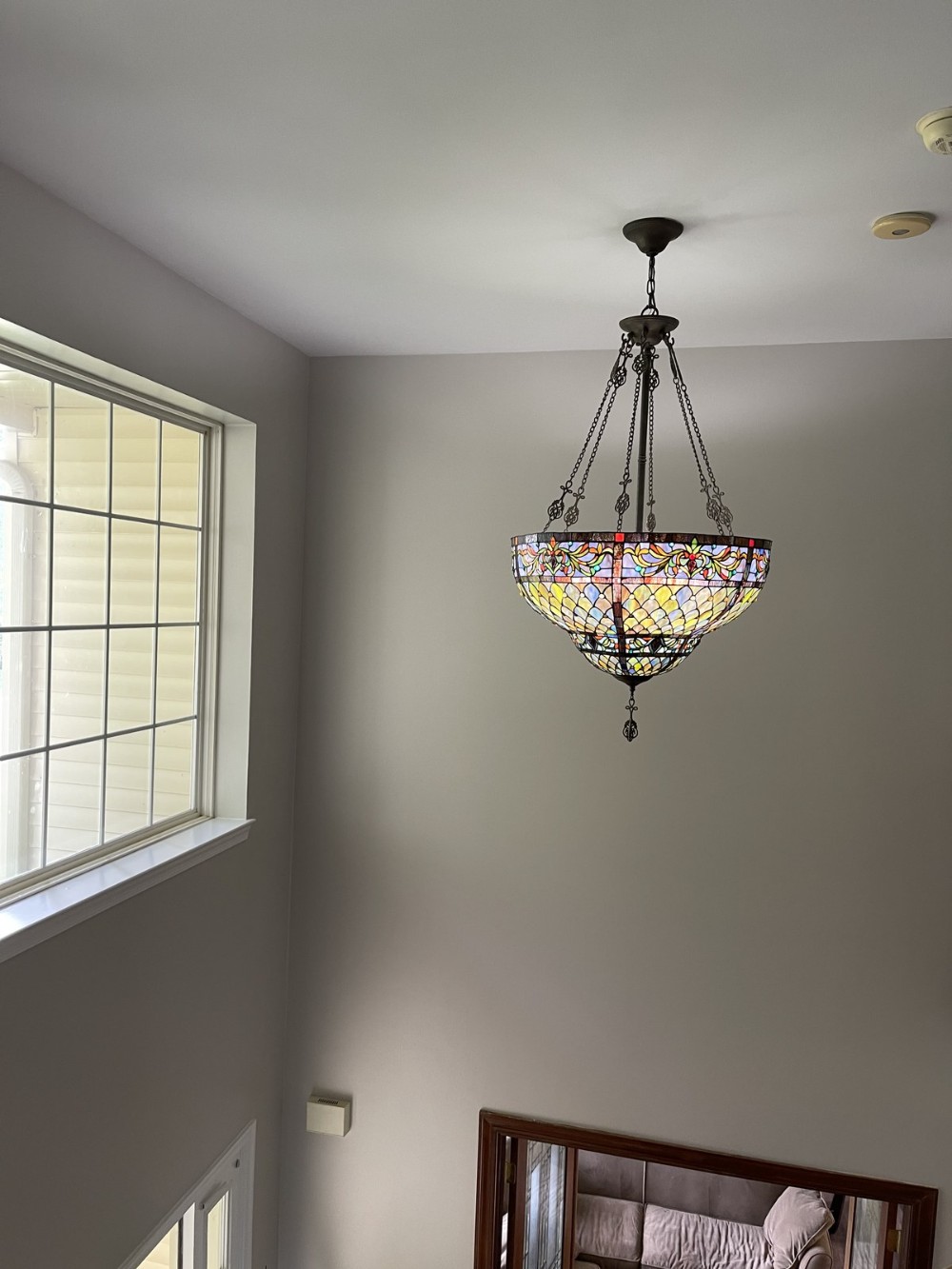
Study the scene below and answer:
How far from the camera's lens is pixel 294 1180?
352 cm

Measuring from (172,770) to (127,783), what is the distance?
0.80 feet

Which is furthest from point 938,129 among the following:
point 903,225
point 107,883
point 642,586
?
point 107,883

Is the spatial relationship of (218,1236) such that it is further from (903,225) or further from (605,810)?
(903,225)

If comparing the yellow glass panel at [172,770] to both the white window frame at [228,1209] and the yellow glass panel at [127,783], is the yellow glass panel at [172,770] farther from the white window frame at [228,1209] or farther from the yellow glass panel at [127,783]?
the white window frame at [228,1209]

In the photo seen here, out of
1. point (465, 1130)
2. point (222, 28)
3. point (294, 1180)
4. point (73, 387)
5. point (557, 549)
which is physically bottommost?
point (294, 1180)

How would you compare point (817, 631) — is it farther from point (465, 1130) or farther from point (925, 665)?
point (465, 1130)

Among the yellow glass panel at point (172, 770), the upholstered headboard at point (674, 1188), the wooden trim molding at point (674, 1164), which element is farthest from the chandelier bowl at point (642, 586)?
the upholstered headboard at point (674, 1188)

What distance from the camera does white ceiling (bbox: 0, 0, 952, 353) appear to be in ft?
4.61

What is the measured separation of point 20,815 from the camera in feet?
7.61

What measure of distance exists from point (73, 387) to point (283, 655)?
47.5 inches

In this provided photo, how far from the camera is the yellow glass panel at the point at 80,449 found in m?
2.43

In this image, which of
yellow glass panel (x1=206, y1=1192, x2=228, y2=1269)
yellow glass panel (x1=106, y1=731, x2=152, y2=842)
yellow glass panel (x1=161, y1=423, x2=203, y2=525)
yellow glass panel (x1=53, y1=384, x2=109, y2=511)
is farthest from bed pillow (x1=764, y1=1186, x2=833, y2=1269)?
Result: yellow glass panel (x1=53, y1=384, x2=109, y2=511)

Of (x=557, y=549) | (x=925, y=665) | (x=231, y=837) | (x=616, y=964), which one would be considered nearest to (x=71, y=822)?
(x=231, y=837)

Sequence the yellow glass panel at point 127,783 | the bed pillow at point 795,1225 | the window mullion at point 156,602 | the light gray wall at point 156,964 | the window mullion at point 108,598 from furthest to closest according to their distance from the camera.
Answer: the bed pillow at point 795,1225
the window mullion at point 156,602
the yellow glass panel at point 127,783
the window mullion at point 108,598
the light gray wall at point 156,964
